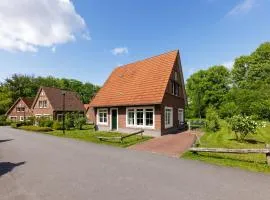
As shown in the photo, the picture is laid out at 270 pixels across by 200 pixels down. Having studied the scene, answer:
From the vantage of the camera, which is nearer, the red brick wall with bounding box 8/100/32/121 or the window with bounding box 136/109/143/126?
the window with bounding box 136/109/143/126

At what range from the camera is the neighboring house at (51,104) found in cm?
4209

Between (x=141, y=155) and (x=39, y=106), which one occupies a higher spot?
(x=39, y=106)

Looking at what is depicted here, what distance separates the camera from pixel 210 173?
793cm

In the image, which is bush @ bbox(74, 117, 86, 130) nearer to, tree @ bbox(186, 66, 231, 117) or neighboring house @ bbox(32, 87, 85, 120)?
neighboring house @ bbox(32, 87, 85, 120)

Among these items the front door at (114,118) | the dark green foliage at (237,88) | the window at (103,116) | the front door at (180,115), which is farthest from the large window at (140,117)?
the dark green foliage at (237,88)

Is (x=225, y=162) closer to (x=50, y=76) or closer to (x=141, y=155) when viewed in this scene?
(x=141, y=155)

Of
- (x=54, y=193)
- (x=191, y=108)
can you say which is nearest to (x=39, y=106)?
(x=191, y=108)

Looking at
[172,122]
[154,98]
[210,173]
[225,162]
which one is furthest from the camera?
[172,122]

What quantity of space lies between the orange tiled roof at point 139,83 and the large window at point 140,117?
1006 millimetres

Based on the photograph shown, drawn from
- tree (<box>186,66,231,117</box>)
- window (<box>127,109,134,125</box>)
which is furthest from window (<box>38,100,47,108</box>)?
tree (<box>186,66,231,117</box>)

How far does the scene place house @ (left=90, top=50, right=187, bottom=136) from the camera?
1981 centimetres

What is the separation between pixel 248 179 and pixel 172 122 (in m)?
15.4

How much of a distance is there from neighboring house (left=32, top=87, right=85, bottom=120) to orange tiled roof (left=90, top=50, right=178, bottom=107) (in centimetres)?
2026

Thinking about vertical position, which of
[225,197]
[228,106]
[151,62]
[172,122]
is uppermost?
[151,62]
